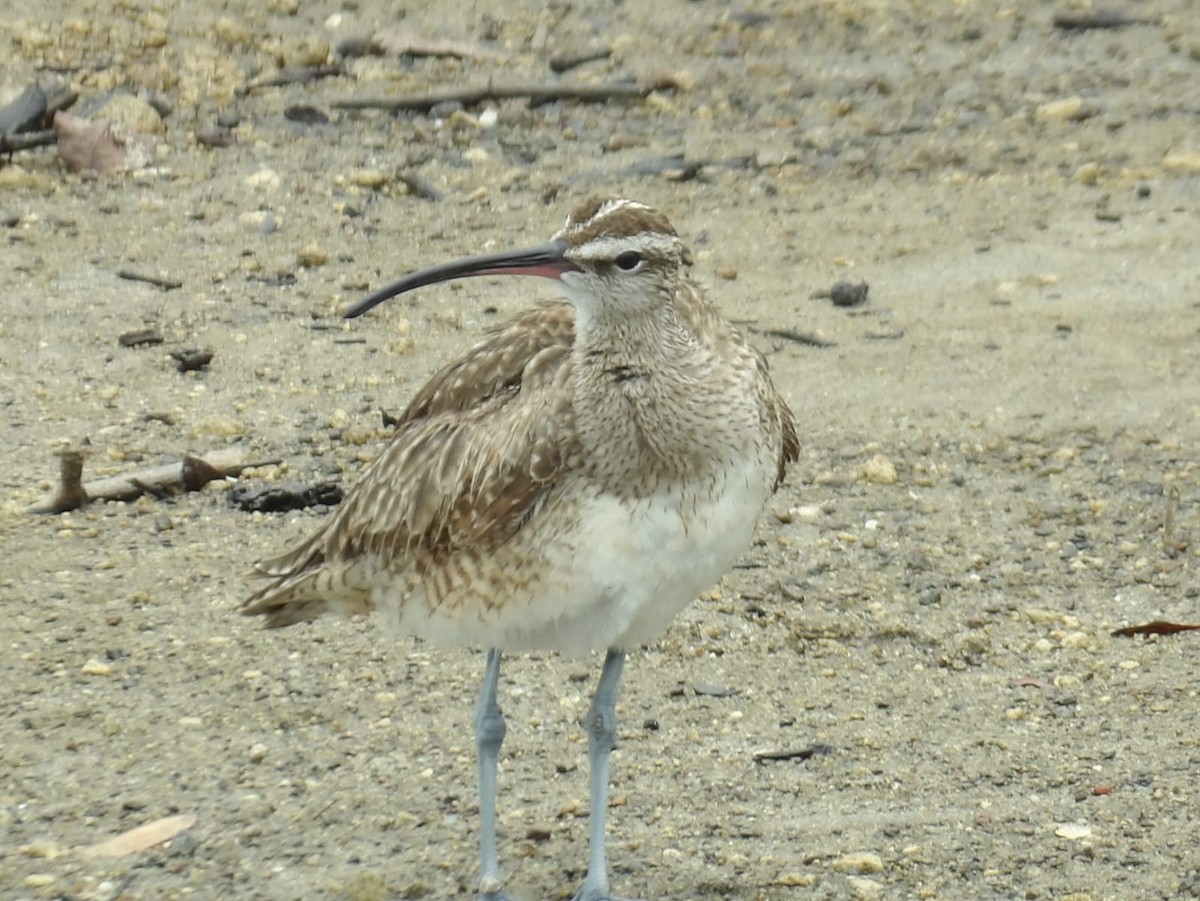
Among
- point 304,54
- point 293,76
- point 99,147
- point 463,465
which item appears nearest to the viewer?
point 463,465

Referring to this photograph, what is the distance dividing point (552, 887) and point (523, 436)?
4.17 feet

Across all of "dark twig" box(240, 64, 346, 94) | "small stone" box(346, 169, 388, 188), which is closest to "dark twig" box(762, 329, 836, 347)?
"small stone" box(346, 169, 388, 188)

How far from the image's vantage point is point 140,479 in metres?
7.20

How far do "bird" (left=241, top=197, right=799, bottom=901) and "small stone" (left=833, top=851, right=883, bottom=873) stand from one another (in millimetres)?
579

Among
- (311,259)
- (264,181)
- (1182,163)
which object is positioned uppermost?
(1182,163)

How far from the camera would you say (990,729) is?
589cm

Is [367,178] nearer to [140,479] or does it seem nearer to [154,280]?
[154,280]

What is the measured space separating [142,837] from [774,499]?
111 inches

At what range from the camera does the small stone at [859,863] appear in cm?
514

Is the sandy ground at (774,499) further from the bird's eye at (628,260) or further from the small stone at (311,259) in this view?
the bird's eye at (628,260)

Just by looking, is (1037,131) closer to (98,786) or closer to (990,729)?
(990,729)

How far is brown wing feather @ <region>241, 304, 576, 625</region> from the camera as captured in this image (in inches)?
187

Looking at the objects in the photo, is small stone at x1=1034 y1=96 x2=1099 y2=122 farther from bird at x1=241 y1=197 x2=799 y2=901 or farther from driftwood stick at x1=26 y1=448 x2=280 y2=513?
bird at x1=241 y1=197 x2=799 y2=901

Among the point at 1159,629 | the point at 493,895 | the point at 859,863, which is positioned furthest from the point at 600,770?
the point at 1159,629
